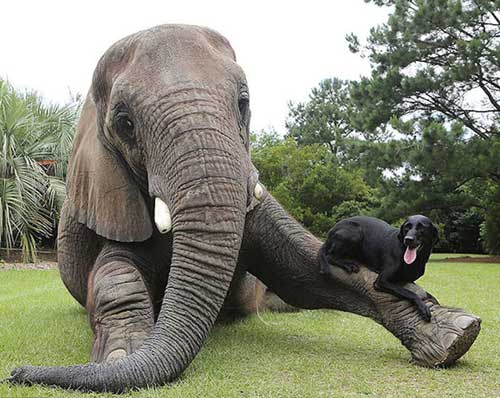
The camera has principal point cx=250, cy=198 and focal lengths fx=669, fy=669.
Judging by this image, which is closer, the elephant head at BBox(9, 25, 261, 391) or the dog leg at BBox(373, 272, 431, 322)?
the elephant head at BBox(9, 25, 261, 391)

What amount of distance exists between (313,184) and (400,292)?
2430 centimetres

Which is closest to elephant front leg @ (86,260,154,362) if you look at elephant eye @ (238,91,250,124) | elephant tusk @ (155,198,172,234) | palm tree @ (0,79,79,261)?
elephant tusk @ (155,198,172,234)

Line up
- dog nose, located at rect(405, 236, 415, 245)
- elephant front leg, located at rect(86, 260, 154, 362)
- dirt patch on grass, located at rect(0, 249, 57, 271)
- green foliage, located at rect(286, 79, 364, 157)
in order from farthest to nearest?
green foliage, located at rect(286, 79, 364, 157)
dirt patch on grass, located at rect(0, 249, 57, 271)
dog nose, located at rect(405, 236, 415, 245)
elephant front leg, located at rect(86, 260, 154, 362)

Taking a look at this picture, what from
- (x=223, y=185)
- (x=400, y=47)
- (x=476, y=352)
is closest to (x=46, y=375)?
(x=223, y=185)

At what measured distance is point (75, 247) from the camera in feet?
15.3

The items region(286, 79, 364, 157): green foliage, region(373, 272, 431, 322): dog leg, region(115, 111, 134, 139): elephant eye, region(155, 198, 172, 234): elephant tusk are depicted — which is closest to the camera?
region(155, 198, 172, 234): elephant tusk

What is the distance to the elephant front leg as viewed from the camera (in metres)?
3.54

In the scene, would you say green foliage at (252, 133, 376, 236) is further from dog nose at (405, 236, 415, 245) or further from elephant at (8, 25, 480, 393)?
dog nose at (405, 236, 415, 245)

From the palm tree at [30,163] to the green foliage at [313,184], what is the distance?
1230 centimetres

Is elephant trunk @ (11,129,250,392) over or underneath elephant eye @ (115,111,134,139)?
underneath

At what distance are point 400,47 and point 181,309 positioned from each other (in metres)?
18.7

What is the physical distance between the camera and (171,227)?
3.39 m

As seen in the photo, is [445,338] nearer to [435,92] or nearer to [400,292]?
[400,292]

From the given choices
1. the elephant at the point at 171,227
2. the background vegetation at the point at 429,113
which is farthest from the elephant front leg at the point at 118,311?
the background vegetation at the point at 429,113
